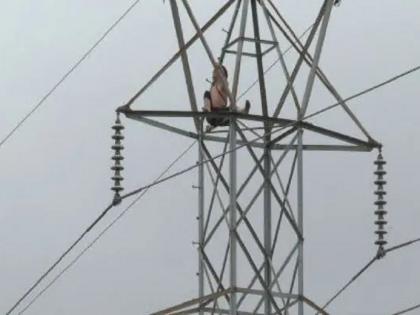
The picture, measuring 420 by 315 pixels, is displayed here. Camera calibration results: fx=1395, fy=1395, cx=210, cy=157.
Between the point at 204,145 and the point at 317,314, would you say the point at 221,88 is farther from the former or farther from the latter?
the point at 317,314

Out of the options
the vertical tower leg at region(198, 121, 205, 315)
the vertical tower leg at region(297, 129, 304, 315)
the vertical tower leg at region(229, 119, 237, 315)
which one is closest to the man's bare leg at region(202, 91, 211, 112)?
the vertical tower leg at region(198, 121, 205, 315)

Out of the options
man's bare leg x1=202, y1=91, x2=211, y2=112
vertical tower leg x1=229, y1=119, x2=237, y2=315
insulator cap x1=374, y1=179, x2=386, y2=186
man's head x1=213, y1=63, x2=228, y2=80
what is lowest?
vertical tower leg x1=229, y1=119, x2=237, y2=315

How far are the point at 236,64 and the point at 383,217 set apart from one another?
393cm

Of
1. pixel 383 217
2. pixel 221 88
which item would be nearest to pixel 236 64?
pixel 221 88

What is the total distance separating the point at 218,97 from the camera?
2527cm

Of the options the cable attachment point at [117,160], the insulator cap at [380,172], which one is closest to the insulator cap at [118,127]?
the cable attachment point at [117,160]

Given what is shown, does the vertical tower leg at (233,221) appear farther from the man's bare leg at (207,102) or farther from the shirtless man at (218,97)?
the man's bare leg at (207,102)

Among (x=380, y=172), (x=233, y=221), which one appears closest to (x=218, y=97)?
(x=233, y=221)

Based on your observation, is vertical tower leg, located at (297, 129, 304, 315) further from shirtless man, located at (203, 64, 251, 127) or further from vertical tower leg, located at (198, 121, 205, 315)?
vertical tower leg, located at (198, 121, 205, 315)

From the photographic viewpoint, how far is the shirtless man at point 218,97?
82.4 feet

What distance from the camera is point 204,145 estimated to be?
26.2m

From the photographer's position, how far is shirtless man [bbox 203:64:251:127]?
25.1 meters

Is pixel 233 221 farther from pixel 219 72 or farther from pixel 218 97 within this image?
pixel 219 72

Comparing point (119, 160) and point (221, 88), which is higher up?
point (221, 88)
